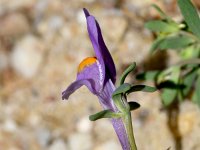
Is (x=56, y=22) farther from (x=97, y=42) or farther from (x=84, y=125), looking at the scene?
(x=97, y=42)

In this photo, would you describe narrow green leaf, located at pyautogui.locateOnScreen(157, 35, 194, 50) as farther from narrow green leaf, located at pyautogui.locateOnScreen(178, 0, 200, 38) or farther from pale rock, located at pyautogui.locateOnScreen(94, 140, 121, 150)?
pale rock, located at pyautogui.locateOnScreen(94, 140, 121, 150)

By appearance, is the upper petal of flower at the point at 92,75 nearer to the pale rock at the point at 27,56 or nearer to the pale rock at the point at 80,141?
the pale rock at the point at 80,141

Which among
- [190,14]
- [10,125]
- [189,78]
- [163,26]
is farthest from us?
[10,125]

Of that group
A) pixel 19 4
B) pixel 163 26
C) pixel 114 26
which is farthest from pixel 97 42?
pixel 19 4

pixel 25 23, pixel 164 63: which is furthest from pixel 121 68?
pixel 25 23

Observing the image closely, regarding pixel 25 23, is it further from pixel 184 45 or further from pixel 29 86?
pixel 184 45
